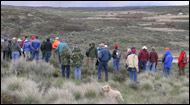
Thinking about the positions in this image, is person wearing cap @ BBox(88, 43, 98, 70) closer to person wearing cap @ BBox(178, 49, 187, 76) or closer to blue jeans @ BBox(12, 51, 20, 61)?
blue jeans @ BBox(12, 51, 20, 61)

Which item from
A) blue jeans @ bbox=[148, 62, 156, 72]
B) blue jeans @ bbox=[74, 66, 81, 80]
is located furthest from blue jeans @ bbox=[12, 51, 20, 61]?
blue jeans @ bbox=[148, 62, 156, 72]

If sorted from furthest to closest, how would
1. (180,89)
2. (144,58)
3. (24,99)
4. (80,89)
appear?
(144,58) < (180,89) < (80,89) < (24,99)

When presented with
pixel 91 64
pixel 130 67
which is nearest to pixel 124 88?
pixel 130 67

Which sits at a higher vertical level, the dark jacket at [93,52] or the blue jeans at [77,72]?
the dark jacket at [93,52]

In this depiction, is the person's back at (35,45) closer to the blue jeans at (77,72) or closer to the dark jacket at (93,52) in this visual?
the dark jacket at (93,52)

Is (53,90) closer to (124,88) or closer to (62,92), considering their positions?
(62,92)

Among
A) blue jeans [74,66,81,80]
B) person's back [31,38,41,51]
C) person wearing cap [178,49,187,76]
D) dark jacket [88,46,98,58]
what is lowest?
blue jeans [74,66,81,80]

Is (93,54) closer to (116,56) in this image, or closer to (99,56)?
(116,56)

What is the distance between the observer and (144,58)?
35.3ft

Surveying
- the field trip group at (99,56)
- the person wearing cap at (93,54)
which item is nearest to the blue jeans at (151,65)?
the field trip group at (99,56)

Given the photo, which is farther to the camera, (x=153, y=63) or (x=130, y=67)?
(x=153, y=63)

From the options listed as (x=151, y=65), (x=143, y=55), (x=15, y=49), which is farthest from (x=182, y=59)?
(x=15, y=49)

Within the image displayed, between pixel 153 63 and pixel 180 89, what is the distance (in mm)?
2850

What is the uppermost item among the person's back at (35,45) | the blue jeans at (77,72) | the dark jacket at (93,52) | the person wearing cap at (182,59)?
the person's back at (35,45)
